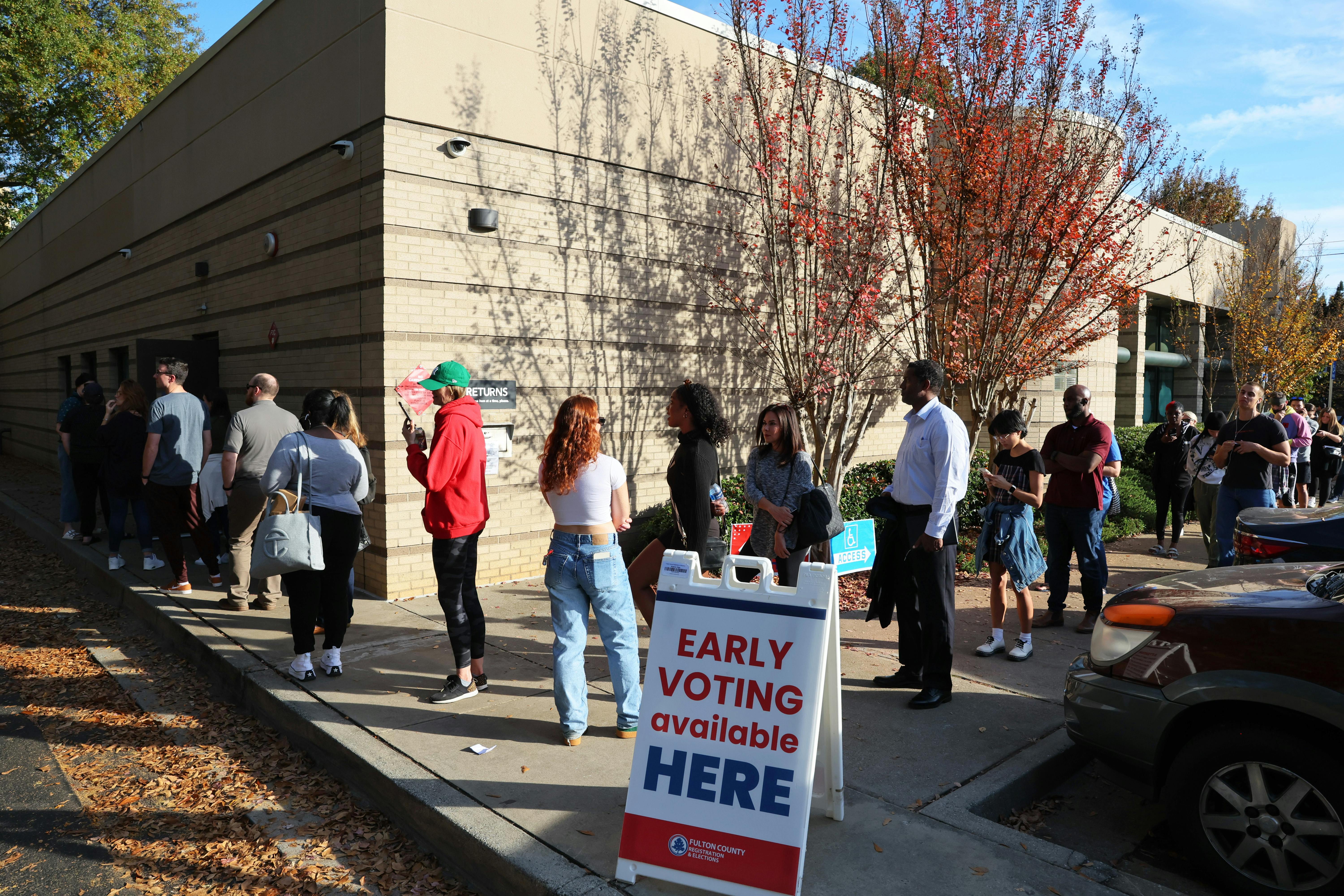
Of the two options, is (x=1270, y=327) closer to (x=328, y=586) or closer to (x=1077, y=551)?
(x=1077, y=551)

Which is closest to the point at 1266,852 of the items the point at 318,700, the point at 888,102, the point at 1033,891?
the point at 1033,891

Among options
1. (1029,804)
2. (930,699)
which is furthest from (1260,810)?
(930,699)

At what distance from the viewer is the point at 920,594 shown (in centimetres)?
509

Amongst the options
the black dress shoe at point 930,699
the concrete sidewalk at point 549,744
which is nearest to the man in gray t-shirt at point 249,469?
the concrete sidewalk at point 549,744

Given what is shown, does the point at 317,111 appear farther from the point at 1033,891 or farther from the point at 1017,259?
the point at 1033,891

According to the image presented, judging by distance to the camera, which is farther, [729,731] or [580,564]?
[580,564]

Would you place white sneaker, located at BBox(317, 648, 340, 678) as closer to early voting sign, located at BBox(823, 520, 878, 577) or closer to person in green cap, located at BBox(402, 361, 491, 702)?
person in green cap, located at BBox(402, 361, 491, 702)

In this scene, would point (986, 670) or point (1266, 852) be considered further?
point (986, 670)

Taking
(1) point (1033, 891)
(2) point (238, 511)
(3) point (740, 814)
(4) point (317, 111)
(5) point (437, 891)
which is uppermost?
(4) point (317, 111)

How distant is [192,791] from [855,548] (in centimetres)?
553

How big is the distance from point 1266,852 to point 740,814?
6.53ft

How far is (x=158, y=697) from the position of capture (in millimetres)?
5828

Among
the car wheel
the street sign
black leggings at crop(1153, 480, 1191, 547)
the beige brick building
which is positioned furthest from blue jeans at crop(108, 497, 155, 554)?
black leggings at crop(1153, 480, 1191, 547)

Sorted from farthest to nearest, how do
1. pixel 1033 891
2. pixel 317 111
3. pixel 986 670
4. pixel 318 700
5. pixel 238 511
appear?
pixel 317 111
pixel 238 511
pixel 986 670
pixel 318 700
pixel 1033 891
